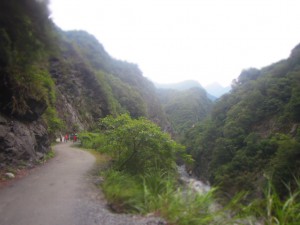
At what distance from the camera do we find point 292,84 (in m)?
46.5

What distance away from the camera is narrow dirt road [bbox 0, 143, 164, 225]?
5469 millimetres

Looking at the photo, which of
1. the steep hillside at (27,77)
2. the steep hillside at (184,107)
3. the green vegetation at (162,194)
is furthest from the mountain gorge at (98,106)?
the steep hillside at (184,107)

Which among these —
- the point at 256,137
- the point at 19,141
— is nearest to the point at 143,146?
the point at 19,141

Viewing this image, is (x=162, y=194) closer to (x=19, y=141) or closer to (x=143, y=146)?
(x=143, y=146)

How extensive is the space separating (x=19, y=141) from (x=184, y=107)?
120807 mm

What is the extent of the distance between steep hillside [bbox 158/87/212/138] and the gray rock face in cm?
9055

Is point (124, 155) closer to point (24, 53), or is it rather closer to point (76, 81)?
point (24, 53)

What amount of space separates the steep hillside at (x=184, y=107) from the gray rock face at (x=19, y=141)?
297 feet

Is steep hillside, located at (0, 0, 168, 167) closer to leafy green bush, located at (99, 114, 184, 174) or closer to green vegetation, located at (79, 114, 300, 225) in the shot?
green vegetation, located at (79, 114, 300, 225)

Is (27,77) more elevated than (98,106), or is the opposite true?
(27,77)

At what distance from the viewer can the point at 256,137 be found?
41031mm

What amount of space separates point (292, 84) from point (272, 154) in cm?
1847

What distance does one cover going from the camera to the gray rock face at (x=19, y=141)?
32.0 ft

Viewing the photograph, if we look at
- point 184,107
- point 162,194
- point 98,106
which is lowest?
point 184,107
